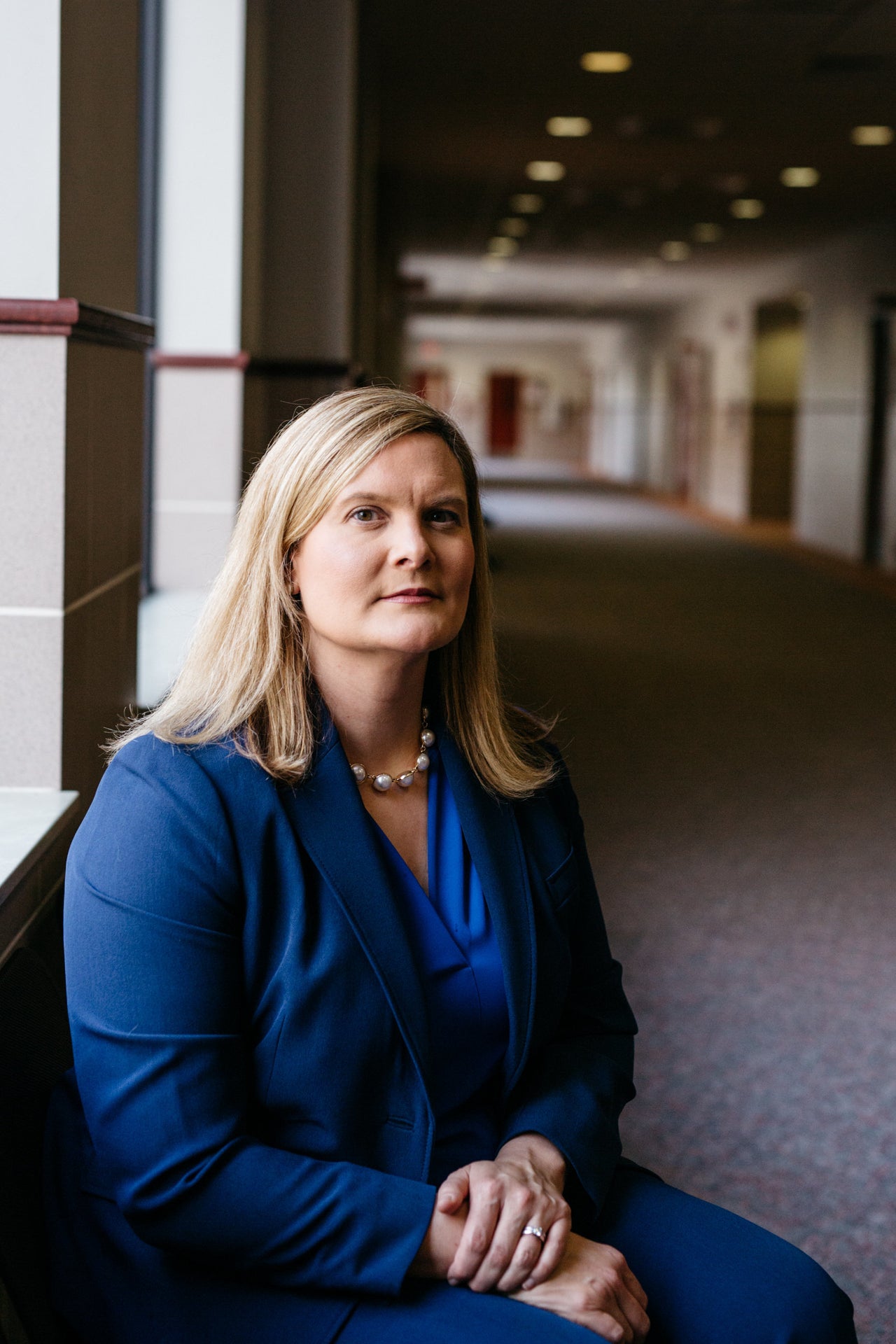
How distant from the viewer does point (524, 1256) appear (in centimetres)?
129

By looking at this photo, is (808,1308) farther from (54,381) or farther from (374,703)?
(54,381)

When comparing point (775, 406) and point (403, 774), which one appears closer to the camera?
point (403, 774)

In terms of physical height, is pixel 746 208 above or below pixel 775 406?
above

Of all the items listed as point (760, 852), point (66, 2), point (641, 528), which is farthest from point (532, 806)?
point (641, 528)

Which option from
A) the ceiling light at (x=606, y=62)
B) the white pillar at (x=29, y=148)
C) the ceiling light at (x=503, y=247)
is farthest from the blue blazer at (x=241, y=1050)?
the ceiling light at (x=503, y=247)

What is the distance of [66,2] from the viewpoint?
1853mm

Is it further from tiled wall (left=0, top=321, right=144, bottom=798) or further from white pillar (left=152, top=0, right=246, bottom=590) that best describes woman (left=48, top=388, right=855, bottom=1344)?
white pillar (left=152, top=0, right=246, bottom=590)

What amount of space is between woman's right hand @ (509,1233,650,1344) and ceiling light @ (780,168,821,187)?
1148 centimetres

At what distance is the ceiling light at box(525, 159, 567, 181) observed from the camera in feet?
37.5

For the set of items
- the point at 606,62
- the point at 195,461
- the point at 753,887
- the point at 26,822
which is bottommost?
the point at 753,887

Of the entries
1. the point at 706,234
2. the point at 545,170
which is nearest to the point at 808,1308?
the point at 545,170

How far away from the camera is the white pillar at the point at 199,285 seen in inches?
163

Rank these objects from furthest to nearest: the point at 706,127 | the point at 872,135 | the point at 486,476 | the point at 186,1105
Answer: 1. the point at 872,135
2. the point at 706,127
3. the point at 486,476
4. the point at 186,1105

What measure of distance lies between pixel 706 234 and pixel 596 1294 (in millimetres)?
15591
